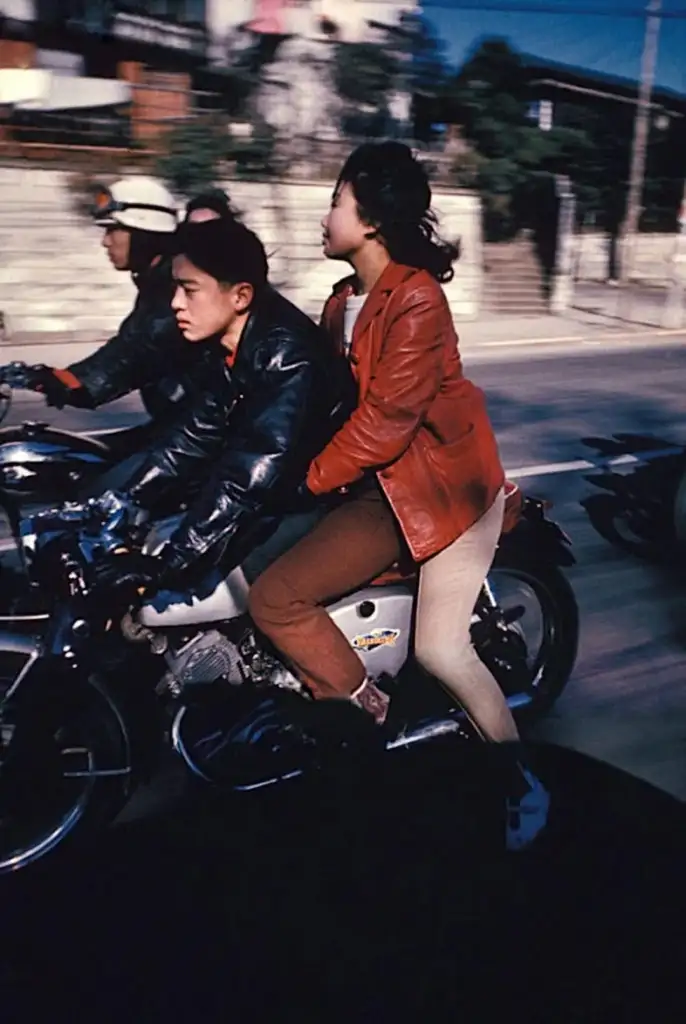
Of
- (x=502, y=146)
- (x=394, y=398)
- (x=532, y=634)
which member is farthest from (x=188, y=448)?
(x=502, y=146)

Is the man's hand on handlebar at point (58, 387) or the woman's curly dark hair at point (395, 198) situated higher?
the woman's curly dark hair at point (395, 198)

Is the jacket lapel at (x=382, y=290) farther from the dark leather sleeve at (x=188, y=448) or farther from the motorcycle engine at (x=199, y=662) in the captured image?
the motorcycle engine at (x=199, y=662)

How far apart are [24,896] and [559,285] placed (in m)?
18.6

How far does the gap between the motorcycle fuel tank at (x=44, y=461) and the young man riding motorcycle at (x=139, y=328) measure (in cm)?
30

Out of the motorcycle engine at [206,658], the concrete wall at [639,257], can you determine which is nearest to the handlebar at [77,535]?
the motorcycle engine at [206,658]

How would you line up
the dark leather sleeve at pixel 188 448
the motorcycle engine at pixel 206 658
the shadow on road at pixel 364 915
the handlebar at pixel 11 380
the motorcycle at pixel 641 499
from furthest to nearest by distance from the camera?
the motorcycle at pixel 641 499 → the handlebar at pixel 11 380 → the dark leather sleeve at pixel 188 448 → the motorcycle engine at pixel 206 658 → the shadow on road at pixel 364 915

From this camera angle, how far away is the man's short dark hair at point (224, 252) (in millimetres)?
2816

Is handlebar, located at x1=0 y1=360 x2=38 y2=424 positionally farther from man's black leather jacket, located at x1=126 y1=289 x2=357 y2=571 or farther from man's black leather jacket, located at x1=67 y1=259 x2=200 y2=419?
man's black leather jacket, located at x1=126 y1=289 x2=357 y2=571

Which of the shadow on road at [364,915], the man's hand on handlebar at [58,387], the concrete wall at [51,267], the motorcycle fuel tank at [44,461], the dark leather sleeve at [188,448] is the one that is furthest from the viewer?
the concrete wall at [51,267]

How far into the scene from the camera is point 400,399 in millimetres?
2736

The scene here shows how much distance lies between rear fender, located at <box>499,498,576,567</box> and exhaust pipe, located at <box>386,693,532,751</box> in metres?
0.56

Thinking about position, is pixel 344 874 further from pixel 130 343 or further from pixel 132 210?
pixel 132 210

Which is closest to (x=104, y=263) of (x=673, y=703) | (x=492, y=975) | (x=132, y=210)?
(x=132, y=210)

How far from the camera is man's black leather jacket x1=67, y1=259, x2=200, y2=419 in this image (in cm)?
424
